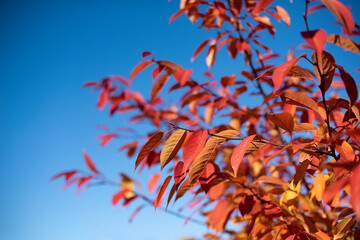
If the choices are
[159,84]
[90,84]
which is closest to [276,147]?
[159,84]

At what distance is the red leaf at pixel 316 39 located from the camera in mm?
422

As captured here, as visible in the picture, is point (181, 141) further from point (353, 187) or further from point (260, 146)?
point (353, 187)

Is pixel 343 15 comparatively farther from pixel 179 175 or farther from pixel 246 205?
pixel 246 205

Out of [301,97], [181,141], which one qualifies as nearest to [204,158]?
[181,141]

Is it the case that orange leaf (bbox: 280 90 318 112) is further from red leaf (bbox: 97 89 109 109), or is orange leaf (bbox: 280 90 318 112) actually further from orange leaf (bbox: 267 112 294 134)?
red leaf (bbox: 97 89 109 109)

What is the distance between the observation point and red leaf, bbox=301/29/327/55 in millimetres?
422

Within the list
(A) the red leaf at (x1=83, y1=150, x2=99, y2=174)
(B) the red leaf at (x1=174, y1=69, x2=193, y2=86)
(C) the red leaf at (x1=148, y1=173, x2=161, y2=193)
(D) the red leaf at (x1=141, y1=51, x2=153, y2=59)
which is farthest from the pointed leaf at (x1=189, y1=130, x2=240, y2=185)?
(C) the red leaf at (x1=148, y1=173, x2=161, y2=193)

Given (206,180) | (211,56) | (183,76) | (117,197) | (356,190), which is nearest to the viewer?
(356,190)

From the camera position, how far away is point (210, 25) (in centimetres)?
143

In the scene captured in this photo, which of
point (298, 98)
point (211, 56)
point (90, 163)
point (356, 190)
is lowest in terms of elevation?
point (356, 190)

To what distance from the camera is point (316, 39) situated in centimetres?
43

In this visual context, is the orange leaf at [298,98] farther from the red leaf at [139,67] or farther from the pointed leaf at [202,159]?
the red leaf at [139,67]

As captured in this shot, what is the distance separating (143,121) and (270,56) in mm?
1243

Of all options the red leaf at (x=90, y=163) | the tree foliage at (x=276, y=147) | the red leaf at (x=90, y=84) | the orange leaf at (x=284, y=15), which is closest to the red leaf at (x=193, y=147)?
the tree foliage at (x=276, y=147)
